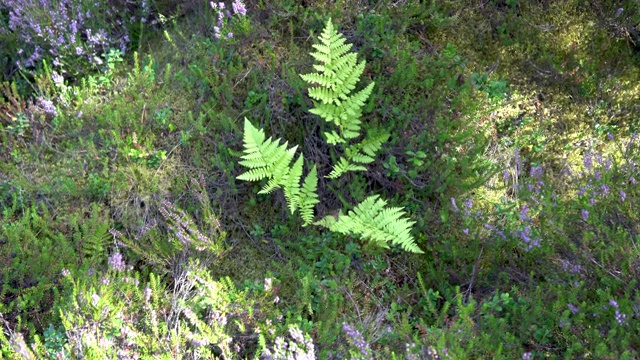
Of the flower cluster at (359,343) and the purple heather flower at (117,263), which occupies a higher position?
the flower cluster at (359,343)

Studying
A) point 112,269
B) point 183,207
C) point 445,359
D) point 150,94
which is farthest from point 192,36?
point 445,359

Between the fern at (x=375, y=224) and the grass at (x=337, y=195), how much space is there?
19cm

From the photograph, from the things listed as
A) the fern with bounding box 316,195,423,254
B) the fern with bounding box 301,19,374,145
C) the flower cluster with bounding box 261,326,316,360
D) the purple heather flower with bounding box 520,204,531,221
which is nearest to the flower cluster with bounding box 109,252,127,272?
the flower cluster with bounding box 261,326,316,360

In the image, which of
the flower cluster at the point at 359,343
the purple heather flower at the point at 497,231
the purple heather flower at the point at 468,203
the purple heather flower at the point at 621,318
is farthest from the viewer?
the purple heather flower at the point at 468,203

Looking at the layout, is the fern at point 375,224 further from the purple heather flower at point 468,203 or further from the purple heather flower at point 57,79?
the purple heather flower at point 57,79

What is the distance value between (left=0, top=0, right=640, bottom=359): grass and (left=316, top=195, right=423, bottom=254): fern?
0.61 ft

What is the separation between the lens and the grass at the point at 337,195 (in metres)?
2.89

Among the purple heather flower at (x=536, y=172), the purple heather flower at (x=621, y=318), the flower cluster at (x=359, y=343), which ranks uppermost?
the purple heather flower at (x=536, y=172)

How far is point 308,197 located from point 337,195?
0.75 ft

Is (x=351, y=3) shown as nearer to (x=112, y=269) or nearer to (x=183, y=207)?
(x=183, y=207)

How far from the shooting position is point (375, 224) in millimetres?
3273

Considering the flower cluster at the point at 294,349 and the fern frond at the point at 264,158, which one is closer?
the flower cluster at the point at 294,349

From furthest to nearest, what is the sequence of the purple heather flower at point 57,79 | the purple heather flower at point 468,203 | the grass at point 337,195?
the purple heather flower at point 57,79
the purple heather flower at point 468,203
the grass at point 337,195

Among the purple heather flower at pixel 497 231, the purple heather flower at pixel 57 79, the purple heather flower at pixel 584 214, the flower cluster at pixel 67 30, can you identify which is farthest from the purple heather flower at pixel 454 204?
the purple heather flower at pixel 57 79
